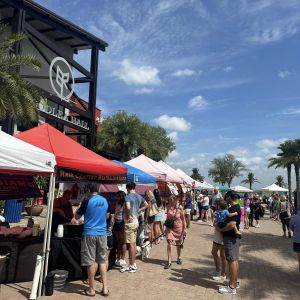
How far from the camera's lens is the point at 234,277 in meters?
6.68

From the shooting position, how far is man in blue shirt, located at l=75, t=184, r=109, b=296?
241 inches

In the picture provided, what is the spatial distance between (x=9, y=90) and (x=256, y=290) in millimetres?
10736

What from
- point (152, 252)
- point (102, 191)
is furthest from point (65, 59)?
point (152, 252)

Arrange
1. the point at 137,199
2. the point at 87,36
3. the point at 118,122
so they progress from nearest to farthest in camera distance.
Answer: the point at 137,199
the point at 87,36
the point at 118,122

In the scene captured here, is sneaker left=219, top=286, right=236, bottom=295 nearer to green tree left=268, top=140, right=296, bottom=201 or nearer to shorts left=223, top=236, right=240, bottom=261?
shorts left=223, top=236, right=240, bottom=261

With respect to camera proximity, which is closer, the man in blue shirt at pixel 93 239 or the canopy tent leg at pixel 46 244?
the canopy tent leg at pixel 46 244

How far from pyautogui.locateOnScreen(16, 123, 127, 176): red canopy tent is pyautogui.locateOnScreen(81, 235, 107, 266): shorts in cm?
135

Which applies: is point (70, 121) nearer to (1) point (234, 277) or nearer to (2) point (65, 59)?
(2) point (65, 59)

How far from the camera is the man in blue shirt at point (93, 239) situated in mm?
6133

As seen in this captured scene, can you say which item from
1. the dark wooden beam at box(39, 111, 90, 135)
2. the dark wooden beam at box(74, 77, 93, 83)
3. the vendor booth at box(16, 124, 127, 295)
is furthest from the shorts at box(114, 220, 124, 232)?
the dark wooden beam at box(74, 77, 93, 83)

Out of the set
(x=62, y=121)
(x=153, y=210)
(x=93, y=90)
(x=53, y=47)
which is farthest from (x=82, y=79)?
(x=153, y=210)

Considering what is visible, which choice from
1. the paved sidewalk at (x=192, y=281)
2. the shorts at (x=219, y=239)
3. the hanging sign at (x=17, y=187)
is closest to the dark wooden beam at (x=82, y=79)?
the paved sidewalk at (x=192, y=281)

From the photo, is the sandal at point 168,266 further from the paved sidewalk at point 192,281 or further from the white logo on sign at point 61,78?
the white logo on sign at point 61,78

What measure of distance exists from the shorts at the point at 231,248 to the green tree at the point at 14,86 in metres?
9.95
